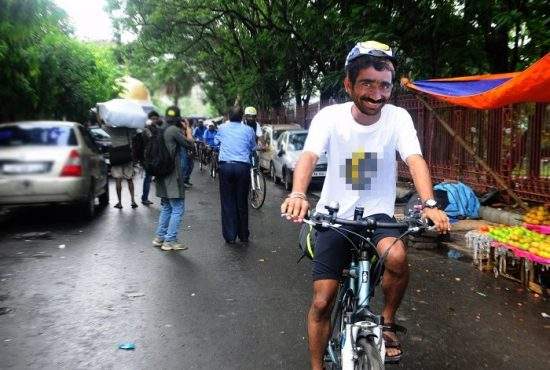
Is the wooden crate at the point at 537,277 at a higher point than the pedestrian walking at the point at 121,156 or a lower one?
lower

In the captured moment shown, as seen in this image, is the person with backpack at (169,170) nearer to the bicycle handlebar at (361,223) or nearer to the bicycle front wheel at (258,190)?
the bicycle front wheel at (258,190)

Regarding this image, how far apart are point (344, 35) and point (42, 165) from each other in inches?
267

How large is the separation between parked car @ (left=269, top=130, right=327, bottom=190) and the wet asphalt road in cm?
651

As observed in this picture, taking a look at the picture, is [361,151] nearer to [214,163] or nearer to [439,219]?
[439,219]

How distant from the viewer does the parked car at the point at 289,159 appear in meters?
14.5

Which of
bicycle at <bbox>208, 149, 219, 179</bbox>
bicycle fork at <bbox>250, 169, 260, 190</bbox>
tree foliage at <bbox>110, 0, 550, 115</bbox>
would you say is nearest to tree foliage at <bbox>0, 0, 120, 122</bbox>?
bicycle fork at <bbox>250, 169, 260, 190</bbox>

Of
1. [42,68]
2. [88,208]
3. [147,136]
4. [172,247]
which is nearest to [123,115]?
[147,136]

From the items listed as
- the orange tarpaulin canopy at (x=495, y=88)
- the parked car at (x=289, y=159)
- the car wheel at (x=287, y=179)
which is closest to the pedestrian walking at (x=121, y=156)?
the parked car at (x=289, y=159)

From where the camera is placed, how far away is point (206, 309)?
491 centimetres

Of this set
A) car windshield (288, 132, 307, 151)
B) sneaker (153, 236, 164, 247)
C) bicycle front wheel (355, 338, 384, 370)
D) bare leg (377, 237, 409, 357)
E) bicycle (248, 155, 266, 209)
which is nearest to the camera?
bicycle front wheel (355, 338, 384, 370)

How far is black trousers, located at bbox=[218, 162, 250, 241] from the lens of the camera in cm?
766

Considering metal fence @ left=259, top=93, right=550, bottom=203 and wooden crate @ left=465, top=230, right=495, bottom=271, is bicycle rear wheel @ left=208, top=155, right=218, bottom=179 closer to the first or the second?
metal fence @ left=259, top=93, right=550, bottom=203

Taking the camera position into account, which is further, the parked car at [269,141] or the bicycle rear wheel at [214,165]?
the parked car at [269,141]

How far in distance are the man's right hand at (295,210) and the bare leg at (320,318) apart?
0.50 metres
